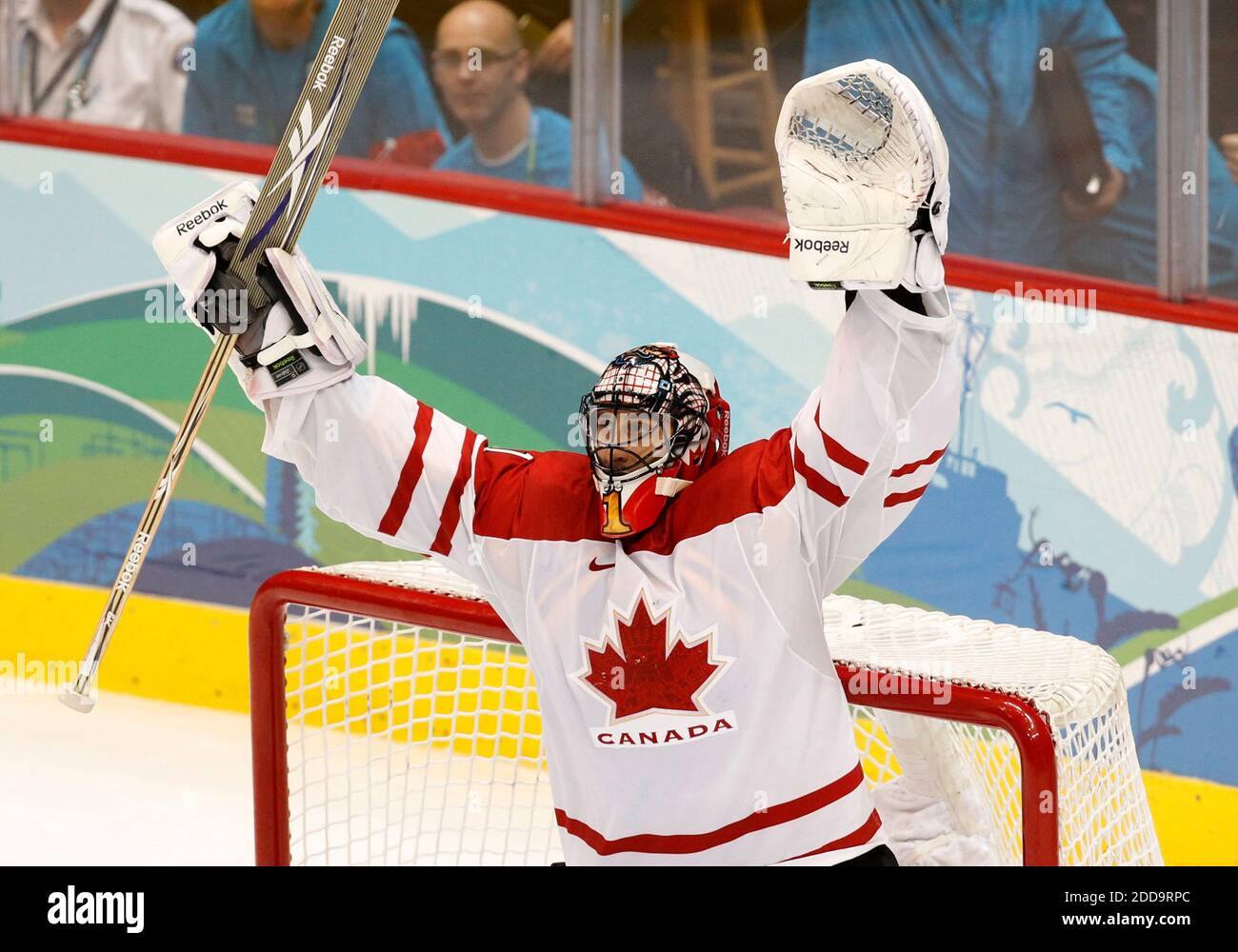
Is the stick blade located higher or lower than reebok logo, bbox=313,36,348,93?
lower

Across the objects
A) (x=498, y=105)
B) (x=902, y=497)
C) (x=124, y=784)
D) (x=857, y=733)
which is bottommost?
(x=124, y=784)

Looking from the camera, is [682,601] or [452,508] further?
[452,508]

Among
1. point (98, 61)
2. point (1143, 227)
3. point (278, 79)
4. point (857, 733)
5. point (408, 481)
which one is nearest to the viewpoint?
point (408, 481)

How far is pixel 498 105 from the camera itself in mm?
3986

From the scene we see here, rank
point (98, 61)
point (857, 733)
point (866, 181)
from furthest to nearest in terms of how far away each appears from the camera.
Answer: point (98, 61) < point (857, 733) < point (866, 181)

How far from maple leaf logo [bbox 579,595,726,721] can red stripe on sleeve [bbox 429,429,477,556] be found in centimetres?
22

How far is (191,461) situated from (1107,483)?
6.73 ft

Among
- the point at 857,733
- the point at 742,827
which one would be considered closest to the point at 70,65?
the point at 857,733

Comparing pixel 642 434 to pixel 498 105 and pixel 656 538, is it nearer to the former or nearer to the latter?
pixel 656 538

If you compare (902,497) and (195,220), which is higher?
(195,220)

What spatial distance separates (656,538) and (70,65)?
291cm
